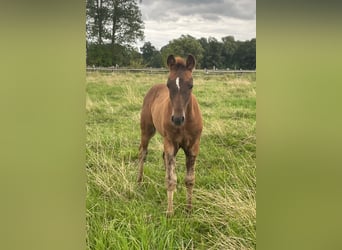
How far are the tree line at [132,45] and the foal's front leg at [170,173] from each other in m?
0.45

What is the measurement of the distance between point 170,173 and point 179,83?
48 centimetres

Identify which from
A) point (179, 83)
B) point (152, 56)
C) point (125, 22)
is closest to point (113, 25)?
point (125, 22)

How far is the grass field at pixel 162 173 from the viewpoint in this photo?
2.19 m

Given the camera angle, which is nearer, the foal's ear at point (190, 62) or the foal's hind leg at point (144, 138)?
the foal's ear at point (190, 62)

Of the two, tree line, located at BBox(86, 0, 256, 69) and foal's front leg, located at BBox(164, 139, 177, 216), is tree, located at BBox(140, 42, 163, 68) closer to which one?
tree line, located at BBox(86, 0, 256, 69)

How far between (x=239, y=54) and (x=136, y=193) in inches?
37.3

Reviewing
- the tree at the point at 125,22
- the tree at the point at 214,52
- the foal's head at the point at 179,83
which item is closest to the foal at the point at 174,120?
the foal's head at the point at 179,83

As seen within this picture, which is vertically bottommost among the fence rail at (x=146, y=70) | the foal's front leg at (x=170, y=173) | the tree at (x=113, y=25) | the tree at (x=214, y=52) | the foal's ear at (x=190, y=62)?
the foal's front leg at (x=170, y=173)

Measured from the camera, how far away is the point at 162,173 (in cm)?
228

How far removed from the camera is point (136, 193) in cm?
226

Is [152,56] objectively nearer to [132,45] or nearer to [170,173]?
[132,45]

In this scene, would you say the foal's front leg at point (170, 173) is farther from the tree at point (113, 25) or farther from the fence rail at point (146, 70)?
the tree at point (113, 25)
